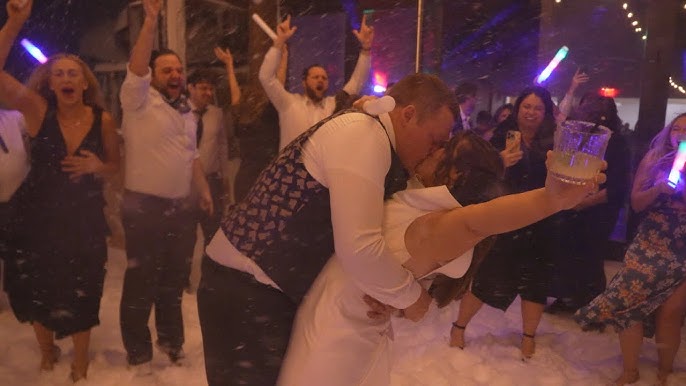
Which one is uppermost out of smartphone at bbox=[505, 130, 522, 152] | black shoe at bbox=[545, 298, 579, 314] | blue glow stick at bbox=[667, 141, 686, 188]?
smartphone at bbox=[505, 130, 522, 152]

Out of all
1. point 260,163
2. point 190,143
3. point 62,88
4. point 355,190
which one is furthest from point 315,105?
point 355,190

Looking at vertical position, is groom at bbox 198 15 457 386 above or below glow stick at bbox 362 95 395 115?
below

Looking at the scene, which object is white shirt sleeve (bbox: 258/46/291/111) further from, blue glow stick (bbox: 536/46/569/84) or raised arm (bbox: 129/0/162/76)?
→ blue glow stick (bbox: 536/46/569/84)

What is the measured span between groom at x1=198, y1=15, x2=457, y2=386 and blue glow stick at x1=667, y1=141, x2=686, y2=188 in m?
1.83

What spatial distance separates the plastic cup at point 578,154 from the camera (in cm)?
133

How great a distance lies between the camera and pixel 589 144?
4.67 ft

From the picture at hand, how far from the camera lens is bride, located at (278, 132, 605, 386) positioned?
1527 mm

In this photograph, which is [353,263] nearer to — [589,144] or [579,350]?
[589,144]

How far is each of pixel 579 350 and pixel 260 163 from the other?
2.72 metres

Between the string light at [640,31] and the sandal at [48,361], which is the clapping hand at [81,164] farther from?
the string light at [640,31]

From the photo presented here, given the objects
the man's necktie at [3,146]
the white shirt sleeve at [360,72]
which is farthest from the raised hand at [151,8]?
the white shirt sleeve at [360,72]

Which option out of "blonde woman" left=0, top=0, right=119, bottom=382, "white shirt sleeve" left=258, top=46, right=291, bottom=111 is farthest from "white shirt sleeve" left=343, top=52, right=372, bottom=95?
"blonde woman" left=0, top=0, right=119, bottom=382

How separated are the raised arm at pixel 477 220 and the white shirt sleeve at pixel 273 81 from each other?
108 inches

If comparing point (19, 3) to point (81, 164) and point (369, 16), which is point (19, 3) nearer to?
point (81, 164)
